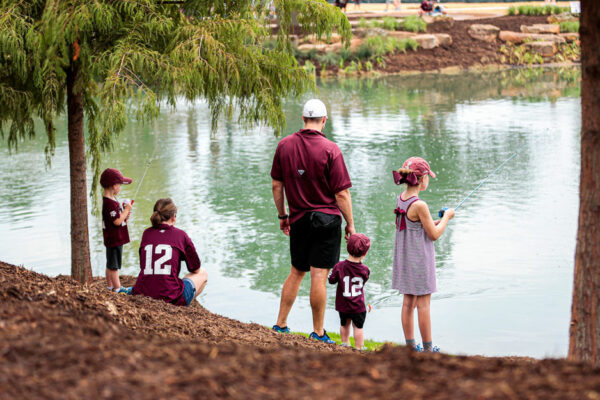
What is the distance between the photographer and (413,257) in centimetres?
549

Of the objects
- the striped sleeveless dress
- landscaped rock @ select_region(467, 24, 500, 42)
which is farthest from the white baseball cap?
landscaped rock @ select_region(467, 24, 500, 42)

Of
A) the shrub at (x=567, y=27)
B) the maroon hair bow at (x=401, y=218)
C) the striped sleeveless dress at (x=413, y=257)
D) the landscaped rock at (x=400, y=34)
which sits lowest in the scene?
the striped sleeveless dress at (x=413, y=257)

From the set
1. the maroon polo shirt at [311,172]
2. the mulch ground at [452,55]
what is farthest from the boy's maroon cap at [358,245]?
the mulch ground at [452,55]

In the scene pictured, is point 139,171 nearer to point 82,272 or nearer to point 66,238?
point 66,238

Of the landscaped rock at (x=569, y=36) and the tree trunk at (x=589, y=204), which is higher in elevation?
the landscaped rock at (x=569, y=36)

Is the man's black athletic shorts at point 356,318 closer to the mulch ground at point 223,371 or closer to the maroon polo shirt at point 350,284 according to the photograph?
the maroon polo shirt at point 350,284

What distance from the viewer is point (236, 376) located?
3061 mm

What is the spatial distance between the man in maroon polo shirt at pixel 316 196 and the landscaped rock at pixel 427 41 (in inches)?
1185

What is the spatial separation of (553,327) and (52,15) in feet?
14.9

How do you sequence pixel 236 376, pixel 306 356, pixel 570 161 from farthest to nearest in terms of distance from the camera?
pixel 570 161, pixel 306 356, pixel 236 376

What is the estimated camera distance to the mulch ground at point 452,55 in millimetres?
33594

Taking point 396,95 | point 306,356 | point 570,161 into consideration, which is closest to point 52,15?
point 306,356

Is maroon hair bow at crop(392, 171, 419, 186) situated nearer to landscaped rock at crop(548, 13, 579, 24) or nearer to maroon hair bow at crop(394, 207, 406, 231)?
maroon hair bow at crop(394, 207, 406, 231)

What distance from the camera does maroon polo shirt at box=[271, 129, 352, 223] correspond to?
5746 millimetres
